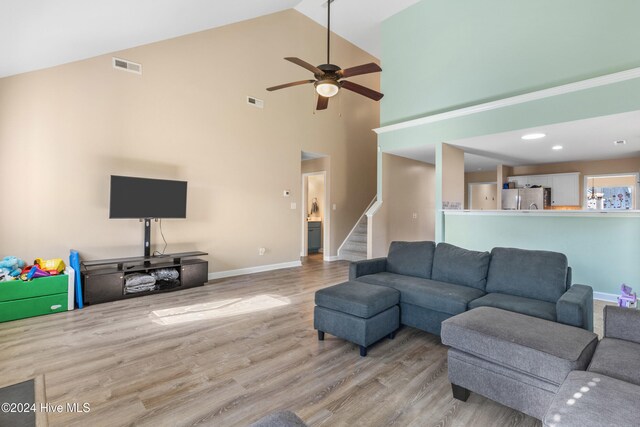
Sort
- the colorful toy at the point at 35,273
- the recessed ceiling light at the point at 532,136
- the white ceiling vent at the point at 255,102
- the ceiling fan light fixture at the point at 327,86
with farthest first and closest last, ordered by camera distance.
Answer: the white ceiling vent at the point at 255,102, the recessed ceiling light at the point at 532,136, the ceiling fan light fixture at the point at 327,86, the colorful toy at the point at 35,273

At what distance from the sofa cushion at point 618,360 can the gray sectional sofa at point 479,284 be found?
388 mm

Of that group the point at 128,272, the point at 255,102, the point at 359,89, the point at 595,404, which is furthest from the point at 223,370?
the point at 255,102

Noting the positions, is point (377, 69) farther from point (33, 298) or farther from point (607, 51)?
point (33, 298)

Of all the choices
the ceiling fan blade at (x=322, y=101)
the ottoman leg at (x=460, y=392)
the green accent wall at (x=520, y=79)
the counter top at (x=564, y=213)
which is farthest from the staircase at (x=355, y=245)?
the ottoman leg at (x=460, y=392)

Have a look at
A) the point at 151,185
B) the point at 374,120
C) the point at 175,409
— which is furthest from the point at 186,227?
the point at 374,120

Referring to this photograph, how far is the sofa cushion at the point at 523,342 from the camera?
1.58 m

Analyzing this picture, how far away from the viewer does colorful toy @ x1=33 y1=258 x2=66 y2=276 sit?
3.52 metres

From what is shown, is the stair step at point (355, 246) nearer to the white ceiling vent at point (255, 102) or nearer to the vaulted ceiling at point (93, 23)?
the white ceiling vent at point (255, 102)

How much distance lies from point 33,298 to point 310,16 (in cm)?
682

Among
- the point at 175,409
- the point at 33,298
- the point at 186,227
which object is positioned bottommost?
the point at 175,409

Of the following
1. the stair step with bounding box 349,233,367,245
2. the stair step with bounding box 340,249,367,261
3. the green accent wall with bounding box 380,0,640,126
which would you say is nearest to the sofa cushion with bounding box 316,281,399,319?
the green accent wall with bounding box 380,0,640,126

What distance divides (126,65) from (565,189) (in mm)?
9066

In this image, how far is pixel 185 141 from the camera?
5.02 metres

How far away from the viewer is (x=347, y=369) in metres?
2.36
